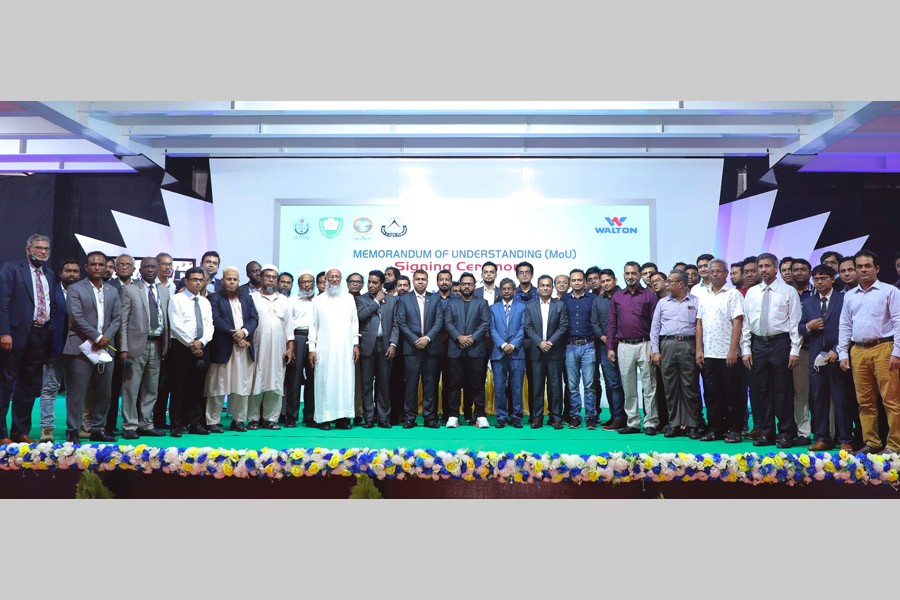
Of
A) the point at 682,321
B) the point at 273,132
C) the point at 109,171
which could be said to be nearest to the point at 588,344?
the point at 682,321

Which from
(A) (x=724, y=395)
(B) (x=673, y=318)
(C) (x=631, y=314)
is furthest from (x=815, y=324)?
(C) (x=631, y=314)

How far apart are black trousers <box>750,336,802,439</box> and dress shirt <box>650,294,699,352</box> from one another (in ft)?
1.98

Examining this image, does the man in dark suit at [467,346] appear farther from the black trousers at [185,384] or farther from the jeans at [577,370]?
the black trousers at [185,384]

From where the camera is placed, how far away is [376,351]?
22.4 ft

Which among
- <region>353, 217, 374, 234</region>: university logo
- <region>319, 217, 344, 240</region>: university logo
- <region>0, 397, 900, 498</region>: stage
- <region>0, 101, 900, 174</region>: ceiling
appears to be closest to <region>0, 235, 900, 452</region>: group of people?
<region>0, 397, 900, 498</region>: stage

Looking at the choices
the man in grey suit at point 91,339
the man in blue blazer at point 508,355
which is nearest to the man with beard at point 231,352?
the man in grey suit at point 91,339

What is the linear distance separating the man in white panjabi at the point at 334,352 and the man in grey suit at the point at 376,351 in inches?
4.1

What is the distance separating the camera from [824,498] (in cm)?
473

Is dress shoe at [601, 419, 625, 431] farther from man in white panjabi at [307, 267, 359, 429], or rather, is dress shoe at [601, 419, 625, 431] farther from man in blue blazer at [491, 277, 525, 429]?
man in white panjabi at [307, 267, 359, 429]

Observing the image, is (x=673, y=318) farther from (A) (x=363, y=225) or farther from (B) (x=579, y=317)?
(A) (x=363, y=225)

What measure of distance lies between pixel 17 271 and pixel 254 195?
13.8 feet

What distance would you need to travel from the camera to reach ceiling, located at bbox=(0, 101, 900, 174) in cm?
766

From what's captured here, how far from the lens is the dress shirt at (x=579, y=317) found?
676 cm

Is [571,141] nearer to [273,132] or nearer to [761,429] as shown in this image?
[273,132]
